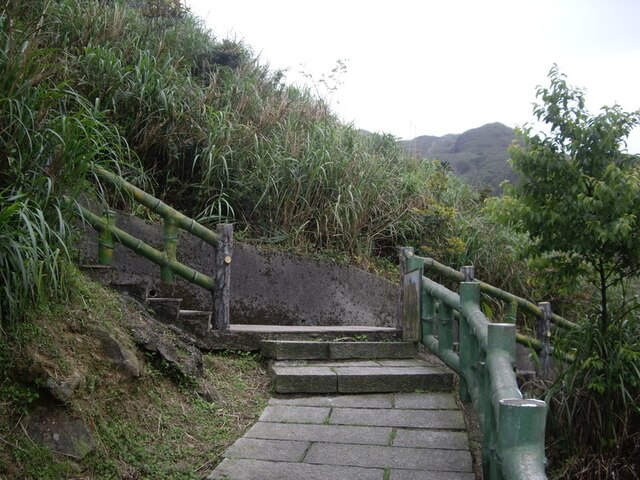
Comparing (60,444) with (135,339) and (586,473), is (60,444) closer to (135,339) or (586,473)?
(135,339)

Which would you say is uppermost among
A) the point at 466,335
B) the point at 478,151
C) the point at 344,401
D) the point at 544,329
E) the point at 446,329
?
the point at 478,151

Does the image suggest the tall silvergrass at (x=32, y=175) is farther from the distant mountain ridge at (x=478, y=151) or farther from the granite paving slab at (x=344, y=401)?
the distant mountain ridge at (x=478, y=151)

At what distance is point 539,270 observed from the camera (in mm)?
5254

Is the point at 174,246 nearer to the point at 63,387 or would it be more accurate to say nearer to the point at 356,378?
the point at 356,378

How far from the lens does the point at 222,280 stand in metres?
5.32

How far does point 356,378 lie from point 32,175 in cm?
262

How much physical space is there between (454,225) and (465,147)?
19890 millimetres

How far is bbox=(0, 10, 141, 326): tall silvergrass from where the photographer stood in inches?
114

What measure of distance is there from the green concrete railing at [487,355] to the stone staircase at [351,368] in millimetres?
181

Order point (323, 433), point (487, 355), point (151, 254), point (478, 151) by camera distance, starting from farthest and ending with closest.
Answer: point (478, 151) → point (151, 254) → point (323, 433) → point (487, 355)

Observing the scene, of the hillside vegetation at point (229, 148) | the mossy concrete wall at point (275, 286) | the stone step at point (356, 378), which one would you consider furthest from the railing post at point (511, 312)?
the hillside vegetation at point (229, 148)

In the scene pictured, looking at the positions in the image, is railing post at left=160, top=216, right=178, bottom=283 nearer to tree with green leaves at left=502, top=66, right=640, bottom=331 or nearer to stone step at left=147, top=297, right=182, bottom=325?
stone step at left=147, top=297, right=182, bottom=325

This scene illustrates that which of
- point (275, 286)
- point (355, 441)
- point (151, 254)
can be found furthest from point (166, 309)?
point (355, 441)

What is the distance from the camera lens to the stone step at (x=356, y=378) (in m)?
4.62
